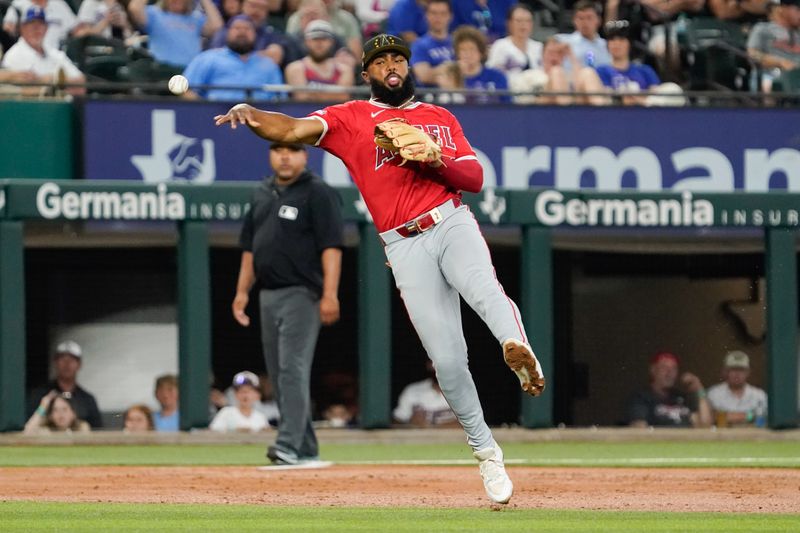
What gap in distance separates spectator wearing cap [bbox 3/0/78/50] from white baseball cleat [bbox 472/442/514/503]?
735cm

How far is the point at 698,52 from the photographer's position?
44.9 feet

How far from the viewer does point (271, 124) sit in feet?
20.7

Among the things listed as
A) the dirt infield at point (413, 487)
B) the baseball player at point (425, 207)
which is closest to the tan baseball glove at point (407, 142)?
the baseball player at point (425, 207)

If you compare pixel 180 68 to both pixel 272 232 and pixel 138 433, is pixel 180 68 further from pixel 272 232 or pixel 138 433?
pixel 272 232

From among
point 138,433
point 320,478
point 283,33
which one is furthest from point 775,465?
point 283,33

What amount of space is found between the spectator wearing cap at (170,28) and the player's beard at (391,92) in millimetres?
6588

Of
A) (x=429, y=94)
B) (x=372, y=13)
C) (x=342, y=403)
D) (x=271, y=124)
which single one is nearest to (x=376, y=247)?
(x=342, y=403)

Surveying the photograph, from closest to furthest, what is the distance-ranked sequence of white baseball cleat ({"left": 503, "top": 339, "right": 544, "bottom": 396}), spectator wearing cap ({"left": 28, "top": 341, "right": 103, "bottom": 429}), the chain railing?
white baseball cleat ({"left": 503, "top": 339, "right": 544, "bottom": 396}), spectator wearing cap ({"left": 28, "top": 341, "right": 103, "bottom": 429}), the chain railing

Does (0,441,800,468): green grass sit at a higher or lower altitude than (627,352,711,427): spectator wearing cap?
lower

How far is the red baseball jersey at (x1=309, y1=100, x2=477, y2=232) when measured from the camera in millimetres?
6449

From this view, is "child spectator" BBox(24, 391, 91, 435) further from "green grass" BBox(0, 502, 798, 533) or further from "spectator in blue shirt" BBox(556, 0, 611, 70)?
"spectator in blue shirt" BBox(556, 0, 611, 70)

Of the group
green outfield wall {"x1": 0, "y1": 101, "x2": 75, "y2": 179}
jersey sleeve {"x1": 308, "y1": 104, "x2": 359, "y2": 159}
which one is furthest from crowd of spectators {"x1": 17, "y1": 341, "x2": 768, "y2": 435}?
jersey sleeve {"x1": 308, "y1": 104, "x2": 359, "y2": 159}

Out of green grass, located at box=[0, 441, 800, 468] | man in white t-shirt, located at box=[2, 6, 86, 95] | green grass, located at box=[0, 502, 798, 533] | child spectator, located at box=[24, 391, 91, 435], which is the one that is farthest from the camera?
man in white t-shirt, located at box=[2, 6, 86, 95]

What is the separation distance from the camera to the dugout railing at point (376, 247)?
1113cm
